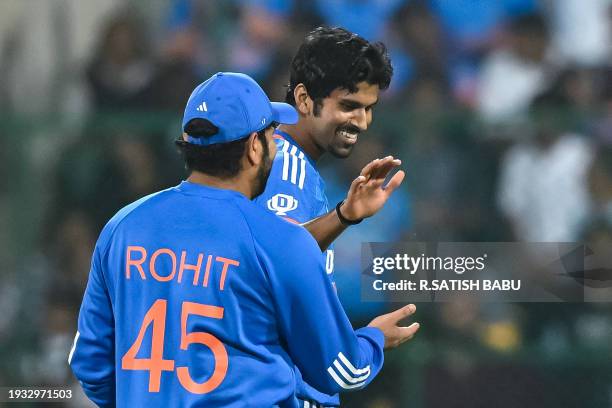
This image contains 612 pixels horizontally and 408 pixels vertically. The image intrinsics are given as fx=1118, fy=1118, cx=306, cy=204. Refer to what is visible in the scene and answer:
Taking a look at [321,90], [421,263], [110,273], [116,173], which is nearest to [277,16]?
[116,173]

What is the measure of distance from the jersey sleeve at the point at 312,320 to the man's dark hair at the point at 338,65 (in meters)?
1.11

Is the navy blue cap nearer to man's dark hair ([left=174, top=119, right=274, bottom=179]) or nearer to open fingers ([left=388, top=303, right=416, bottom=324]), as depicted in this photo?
man's dark hair ([left=174, top=119, right=274, bottom=179])

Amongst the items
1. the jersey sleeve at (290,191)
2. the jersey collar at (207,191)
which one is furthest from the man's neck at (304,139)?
the jersey collar at (207,191)

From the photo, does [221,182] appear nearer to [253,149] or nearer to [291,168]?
[253,149]

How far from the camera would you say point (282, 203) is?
10.2 feet

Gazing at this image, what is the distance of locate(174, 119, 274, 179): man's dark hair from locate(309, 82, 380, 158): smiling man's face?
101 centimetres

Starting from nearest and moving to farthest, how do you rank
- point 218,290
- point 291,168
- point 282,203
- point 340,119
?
point 218,290 → point 282,203 → point 291,168 → point 340,119

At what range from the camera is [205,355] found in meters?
2.35

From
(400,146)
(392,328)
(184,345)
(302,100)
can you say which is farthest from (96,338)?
(400,146)

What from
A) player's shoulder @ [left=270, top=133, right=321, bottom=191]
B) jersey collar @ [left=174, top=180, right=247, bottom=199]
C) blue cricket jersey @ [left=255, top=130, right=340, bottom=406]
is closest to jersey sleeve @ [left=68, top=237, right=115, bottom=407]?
jersey collar @ [left=174, top=180, right=247, bottom=199]

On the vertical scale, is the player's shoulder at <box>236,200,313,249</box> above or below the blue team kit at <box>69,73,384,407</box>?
above

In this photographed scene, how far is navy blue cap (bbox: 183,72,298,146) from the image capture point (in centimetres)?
244

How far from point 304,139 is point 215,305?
3.91 ft

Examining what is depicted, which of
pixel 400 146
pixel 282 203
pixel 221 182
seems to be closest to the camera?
pixel 221 182
